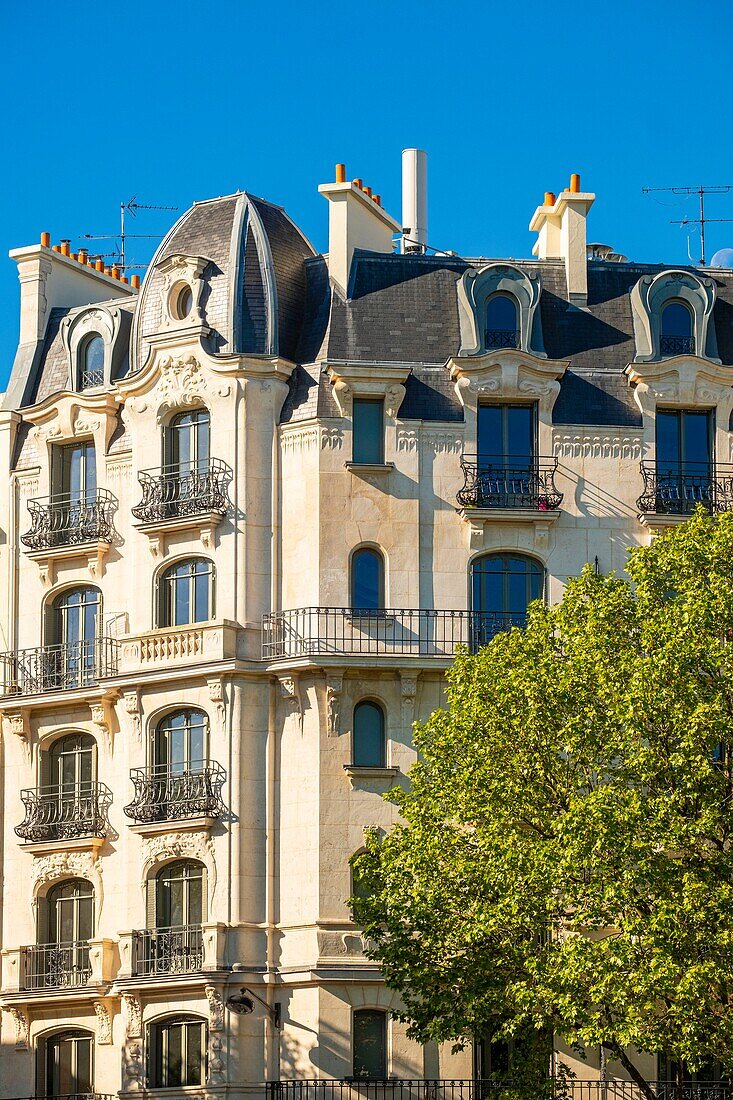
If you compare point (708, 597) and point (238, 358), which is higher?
point (238, 358)

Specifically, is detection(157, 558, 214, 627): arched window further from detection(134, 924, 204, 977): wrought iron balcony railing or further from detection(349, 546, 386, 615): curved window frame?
detection(134, 924, 204, 977): wrought iron balcony railing

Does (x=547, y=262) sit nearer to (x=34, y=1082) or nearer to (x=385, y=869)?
(x=385, y=869)

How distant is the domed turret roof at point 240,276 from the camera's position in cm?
5759

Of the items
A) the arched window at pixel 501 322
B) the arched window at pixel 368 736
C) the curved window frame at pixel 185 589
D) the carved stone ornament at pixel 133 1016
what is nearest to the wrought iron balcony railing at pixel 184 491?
the curved window frame at pixel 185 589

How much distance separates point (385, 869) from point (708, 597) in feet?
28.7

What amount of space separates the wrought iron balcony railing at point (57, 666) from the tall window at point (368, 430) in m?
7.71

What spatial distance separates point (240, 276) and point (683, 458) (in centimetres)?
1176

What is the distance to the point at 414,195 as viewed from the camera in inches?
2598

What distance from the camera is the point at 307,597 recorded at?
183 ft

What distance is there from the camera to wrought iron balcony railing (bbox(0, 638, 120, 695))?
5812 cm

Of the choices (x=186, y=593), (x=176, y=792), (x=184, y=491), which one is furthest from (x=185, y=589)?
(x=176, y=792)

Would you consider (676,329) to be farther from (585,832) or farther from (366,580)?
(585,832)

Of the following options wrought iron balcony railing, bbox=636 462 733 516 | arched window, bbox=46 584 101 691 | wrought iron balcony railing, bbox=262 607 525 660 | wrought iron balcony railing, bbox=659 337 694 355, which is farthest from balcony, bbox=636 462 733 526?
arched window, bbox=46 584 101 691

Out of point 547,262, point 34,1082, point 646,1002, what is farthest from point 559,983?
point 547,262
